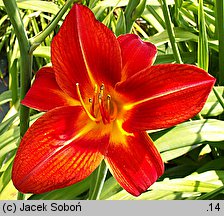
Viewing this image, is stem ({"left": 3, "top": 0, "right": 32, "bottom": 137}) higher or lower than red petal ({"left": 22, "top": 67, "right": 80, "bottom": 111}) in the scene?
higher

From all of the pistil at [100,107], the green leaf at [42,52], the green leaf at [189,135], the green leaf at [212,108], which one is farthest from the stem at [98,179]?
the green leaf at [42,52]

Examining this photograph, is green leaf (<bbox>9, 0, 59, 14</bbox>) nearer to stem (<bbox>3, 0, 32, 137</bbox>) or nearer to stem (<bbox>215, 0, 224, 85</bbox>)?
stem (<bbox>215, 0, 224, 85</bbox>)

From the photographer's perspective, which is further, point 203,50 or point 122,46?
point 203,50

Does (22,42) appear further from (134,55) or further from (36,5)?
(36,5)

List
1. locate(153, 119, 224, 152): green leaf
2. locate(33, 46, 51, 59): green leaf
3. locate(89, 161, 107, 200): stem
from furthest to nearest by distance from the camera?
locate(33, 46, 51, 59): green leaf < locate(153, 119, 224, 152): green leaf < locate(89, 161, 107, 200): stem

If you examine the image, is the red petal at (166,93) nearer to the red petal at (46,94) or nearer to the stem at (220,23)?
the red petal at (46,94)

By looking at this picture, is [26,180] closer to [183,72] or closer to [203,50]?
[183,72]

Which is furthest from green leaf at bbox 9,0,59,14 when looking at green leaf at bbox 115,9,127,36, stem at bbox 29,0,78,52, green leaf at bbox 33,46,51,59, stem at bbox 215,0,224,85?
stem at bbox 29,0,78,52

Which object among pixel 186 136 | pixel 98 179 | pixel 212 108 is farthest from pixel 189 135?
pixel 98 179
